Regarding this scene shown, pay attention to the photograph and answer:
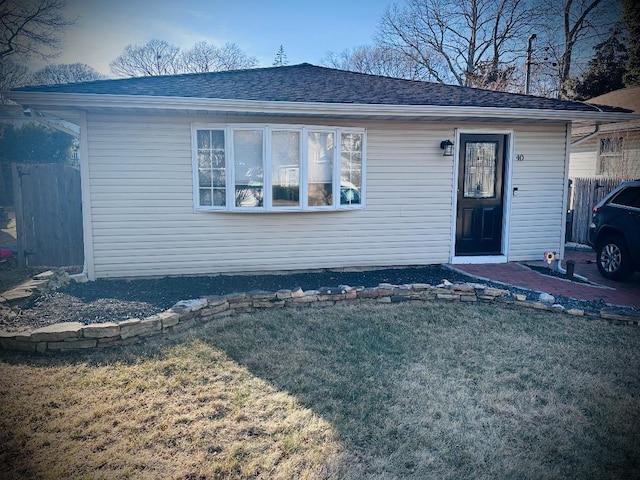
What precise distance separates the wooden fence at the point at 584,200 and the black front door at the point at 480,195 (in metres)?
4.09

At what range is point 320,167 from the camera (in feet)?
22.9

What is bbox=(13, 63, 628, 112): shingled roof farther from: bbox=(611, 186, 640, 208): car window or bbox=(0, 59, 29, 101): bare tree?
bbox=(0, 59, 29, 101): bare tree

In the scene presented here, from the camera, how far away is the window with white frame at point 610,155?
1289 centimetres

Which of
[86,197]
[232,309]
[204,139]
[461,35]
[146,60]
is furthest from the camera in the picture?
[461,35]

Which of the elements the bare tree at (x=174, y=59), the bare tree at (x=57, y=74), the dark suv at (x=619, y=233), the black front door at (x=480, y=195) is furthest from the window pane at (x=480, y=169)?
the bare tree at (x=174, y=59)

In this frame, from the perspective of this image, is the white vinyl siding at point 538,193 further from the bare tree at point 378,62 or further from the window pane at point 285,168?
the bare tree at point 378,62

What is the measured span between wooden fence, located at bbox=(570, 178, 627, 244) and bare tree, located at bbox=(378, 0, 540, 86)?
503 inches

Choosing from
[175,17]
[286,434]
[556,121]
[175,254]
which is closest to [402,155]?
[556,121]

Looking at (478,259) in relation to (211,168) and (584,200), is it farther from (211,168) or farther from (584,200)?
(584,200)

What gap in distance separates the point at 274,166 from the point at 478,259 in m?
3.88

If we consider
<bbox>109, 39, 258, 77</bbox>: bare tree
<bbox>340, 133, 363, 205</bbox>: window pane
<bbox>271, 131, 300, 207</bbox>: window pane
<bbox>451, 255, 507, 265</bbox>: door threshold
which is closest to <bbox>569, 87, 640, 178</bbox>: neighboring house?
<bbox>451, 255, 507, 265</bbox>: door threshold

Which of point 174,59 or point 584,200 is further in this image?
point 174,59

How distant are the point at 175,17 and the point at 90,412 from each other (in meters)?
6.73

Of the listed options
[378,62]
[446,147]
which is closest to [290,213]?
[446,147]
